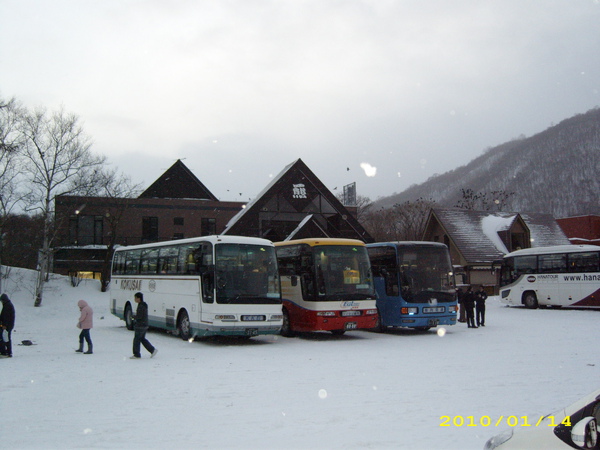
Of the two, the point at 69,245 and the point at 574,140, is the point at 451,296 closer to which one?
the point at 69,245

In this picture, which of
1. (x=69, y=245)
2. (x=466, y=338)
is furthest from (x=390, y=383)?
(x=69, y=245)

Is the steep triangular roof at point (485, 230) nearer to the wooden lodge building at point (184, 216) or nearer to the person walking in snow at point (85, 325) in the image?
the wooden lodge building at point (184, 216)

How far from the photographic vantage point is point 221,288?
54.5 ft

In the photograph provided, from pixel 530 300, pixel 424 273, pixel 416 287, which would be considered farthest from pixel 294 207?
pixel 416 287

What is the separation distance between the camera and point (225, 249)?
17047 millimetres

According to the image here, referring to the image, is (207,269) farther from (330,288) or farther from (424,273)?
(424,273)

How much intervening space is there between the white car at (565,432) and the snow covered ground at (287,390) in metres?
1.98

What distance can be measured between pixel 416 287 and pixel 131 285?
1092 cm

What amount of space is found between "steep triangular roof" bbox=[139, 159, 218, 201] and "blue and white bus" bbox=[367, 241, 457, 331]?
42789 millimetres

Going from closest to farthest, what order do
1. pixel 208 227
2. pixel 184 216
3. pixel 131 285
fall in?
pixel 131 285
pixel 184 216
pixel 208 227

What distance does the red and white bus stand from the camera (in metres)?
18.0

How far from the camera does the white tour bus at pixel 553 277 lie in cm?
3069

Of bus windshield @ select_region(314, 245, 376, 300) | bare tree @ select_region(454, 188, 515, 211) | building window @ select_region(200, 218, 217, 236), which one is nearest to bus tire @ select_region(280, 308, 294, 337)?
bus windshield @ select_region(314, 245, 376, 300)

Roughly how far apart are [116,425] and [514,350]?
1119cm
